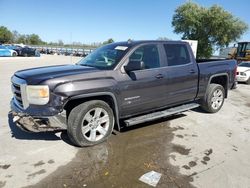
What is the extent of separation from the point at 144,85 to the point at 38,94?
1.96m

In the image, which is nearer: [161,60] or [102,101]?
[102,101]

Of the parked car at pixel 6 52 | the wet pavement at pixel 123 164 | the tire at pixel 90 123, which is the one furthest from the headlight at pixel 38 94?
the parked car at pixel 6 52

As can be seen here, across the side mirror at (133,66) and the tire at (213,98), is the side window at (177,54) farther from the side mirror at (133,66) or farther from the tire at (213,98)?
the tire at (213,98)

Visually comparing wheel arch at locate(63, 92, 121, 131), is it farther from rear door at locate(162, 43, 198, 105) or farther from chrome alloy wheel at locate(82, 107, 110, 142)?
rear door at locate(162, 43, 198, 105)

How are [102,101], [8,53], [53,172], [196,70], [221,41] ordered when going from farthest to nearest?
1. [221,41]
2. [8,53]
3. [196,70]
4. [102,101]
5. [53,172]

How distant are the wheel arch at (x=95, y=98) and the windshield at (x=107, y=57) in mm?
528

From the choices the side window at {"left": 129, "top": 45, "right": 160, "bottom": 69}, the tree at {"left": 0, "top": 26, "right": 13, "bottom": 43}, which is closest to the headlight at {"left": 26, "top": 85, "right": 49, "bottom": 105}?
the side window at {"left": 129, "top": 45, "right": 160, "bottom": 69}

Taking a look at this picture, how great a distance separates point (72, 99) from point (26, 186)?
1397 millimetres

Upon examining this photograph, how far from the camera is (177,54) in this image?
5.39 meters

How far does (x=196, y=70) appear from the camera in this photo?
5602mm

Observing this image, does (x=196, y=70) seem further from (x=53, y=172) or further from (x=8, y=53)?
(x=8, y=53)

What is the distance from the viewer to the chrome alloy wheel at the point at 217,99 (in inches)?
251

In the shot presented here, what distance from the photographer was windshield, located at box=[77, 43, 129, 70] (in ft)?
14.5

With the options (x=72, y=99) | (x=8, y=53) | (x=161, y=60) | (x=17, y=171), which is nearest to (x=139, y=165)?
(x=72, y=99)
